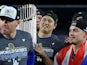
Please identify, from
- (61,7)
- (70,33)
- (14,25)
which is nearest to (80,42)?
(70,33)

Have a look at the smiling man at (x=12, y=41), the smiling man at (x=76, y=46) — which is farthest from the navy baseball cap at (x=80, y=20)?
the smiling man at (x=12, y=41)

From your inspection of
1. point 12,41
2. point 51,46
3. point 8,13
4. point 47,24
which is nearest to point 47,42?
point 51,46

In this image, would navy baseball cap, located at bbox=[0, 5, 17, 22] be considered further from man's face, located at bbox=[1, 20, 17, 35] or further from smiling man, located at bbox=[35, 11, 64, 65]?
smiling man, located at bbox=[35, 11, 64, 65]

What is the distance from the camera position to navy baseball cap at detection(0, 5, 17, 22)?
2.99m

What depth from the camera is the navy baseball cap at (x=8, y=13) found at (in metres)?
2.99

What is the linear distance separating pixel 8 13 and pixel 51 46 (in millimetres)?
446

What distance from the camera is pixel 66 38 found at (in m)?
3.10

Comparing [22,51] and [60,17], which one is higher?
[60,17]

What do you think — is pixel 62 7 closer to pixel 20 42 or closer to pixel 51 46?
pixel 51 46

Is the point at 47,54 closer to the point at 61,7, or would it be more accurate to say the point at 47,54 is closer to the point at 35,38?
the point at 35,38

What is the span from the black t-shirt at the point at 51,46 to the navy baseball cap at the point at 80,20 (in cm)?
20

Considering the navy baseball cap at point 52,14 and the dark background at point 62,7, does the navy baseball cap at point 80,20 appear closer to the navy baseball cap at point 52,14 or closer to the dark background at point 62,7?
the dark background at point 62,7

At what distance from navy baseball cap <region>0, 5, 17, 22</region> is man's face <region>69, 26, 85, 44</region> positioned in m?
0.47

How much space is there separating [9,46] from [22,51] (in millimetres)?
114
